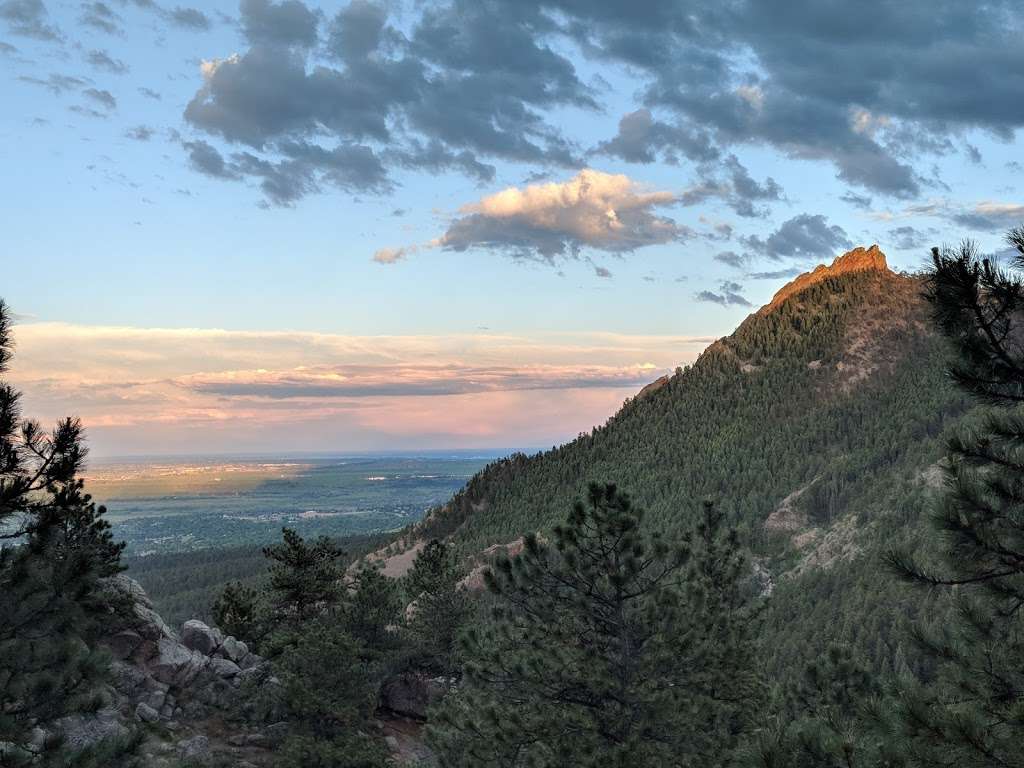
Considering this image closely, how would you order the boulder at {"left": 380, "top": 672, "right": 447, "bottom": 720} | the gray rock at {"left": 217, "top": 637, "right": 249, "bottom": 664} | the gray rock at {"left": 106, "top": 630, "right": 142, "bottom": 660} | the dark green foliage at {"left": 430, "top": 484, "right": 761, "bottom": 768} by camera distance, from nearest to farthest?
the dark green foliage at {"left": 430, "top": 484, "right": 761, "bottom": 768}
the gray rock at {"left": 106, "top": 630, "right": 142, "bottom": 660}
the gray rock at {"left": 217, "top": 637, "right": 249, "bottom": 664}
the boulder at {"left": 380, "top": 672, "right": 447, "bottom": 720}

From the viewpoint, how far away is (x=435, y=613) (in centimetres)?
4000

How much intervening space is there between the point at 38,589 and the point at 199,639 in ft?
77.2

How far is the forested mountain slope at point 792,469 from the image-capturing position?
4040 inches

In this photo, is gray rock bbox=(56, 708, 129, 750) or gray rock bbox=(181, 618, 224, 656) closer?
gray rock bbox=(56, 708, 129, 750)

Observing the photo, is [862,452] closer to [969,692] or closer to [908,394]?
[908,394]

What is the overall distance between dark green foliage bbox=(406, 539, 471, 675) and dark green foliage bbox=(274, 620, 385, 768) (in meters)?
9.83

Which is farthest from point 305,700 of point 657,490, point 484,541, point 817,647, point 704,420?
point 704,420

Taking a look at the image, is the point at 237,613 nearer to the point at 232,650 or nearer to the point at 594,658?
the point at 232,650

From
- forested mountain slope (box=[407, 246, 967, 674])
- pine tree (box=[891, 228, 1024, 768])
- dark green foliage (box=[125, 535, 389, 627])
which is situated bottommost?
dark green foliage (box=[125, 535, 389, 627])

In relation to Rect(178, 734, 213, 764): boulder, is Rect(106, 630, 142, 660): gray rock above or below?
above

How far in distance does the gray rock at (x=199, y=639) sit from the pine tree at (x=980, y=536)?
1200 inches

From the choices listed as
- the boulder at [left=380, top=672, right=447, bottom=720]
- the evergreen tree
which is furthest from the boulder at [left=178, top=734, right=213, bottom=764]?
the boulder at [left=380, top=672, right=447, bottom=720]

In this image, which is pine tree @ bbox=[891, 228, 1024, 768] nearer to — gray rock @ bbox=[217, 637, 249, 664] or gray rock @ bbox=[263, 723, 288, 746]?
gray rock @ bbox=[263, 723, 288, 746]

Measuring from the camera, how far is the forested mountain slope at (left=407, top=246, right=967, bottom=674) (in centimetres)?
10262
